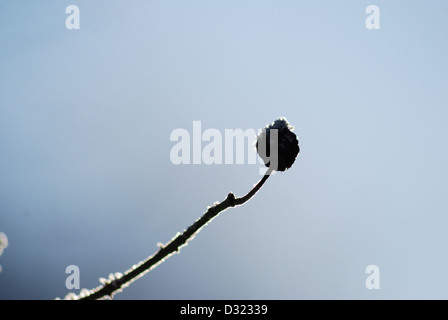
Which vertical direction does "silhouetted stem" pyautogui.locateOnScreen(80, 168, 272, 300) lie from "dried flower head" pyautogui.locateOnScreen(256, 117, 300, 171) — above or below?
below

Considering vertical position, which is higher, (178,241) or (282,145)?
(282,145)

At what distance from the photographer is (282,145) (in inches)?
84.0

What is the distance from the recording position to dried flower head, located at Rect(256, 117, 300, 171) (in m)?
2.13

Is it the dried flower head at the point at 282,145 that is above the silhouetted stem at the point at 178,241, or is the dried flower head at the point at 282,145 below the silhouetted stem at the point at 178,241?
above

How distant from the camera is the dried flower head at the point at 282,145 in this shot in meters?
2.13
